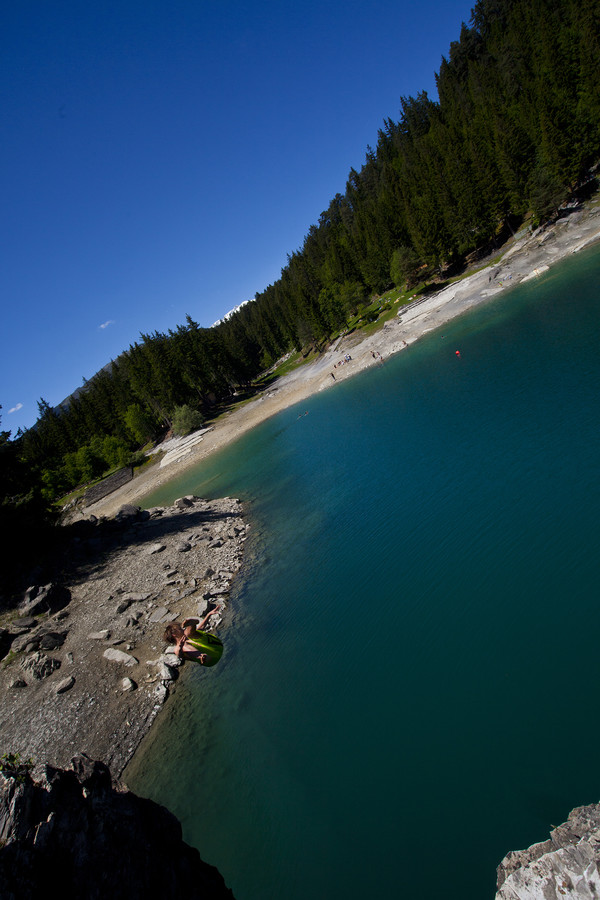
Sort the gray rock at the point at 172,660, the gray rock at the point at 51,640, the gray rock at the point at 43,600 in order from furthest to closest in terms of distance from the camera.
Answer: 1. the gray rock at the point at 43,600
2. the gray rock at the point at 51,640
3. the gray rock at the point at 172,660

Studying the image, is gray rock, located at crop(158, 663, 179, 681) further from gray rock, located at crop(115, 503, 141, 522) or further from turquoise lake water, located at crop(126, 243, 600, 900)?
gray rock, located at crop(115, 503, 141, 522)

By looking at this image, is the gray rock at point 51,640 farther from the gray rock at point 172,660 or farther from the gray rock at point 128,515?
the gray rock at point 128,515

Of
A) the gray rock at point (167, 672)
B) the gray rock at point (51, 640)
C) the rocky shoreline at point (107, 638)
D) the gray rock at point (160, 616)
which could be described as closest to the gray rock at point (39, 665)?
the rocky shoreline at point (107, 638)

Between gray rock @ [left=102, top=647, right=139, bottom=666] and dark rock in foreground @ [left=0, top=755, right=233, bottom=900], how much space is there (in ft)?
31.1

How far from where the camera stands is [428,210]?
76.7 metres

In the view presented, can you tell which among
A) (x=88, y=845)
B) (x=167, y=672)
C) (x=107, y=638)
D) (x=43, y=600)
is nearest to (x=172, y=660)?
(x=167, y=672)

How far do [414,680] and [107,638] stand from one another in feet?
49.0

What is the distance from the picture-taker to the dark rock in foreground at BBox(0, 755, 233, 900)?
241 inches

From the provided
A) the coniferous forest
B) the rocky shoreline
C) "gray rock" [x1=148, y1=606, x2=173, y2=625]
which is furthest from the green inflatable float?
the coniferous forest

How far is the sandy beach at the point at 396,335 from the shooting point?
177 feet

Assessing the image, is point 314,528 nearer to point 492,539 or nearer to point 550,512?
point 492,539

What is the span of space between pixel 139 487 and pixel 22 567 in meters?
39.9

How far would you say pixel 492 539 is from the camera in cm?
1508

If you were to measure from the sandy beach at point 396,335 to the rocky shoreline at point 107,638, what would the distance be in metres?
33.2
